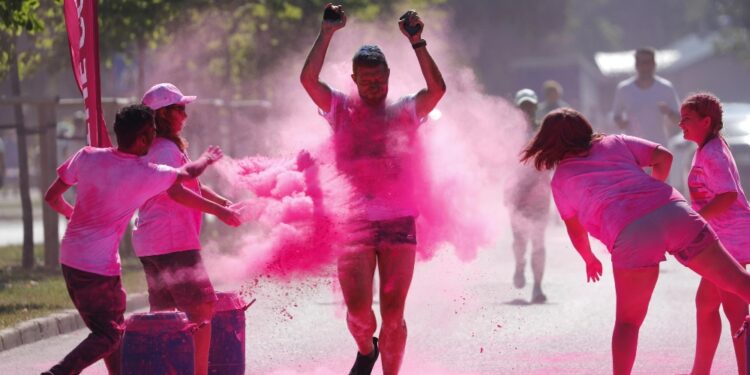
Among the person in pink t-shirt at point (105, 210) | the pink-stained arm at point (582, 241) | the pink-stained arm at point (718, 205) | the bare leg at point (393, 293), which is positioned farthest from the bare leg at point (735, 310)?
the person in pink t-shirt at point (105, 210)

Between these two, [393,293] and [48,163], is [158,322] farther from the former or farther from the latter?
[48,163]

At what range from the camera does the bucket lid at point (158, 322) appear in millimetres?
6680

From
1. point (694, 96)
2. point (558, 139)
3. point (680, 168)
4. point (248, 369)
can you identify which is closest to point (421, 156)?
point (558, 139)

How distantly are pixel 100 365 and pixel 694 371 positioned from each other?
3805 mm

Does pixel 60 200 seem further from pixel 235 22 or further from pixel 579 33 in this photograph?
pixel 579 33

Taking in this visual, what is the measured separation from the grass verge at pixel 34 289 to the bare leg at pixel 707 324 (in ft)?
17.1

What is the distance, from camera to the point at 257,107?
73.5 ft

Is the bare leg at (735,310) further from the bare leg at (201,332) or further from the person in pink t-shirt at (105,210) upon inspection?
the person in pink t-shirt at (105,210)

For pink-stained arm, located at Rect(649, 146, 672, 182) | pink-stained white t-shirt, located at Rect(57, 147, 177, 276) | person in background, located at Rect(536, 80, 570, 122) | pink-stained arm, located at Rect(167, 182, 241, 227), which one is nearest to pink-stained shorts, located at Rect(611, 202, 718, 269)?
pink-stained arm, located at Rect(649, 146, 672, 182)

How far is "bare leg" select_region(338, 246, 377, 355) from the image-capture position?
7.39m

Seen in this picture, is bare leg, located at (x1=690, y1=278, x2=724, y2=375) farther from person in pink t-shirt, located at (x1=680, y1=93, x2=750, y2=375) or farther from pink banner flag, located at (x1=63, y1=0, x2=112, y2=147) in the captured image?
pink banner flag, located at (x1=63, y1=0, x2=112, y2=147)

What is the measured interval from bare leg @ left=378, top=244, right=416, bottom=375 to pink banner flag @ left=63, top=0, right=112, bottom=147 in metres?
3.24

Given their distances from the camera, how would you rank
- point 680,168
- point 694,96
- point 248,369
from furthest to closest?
point 680,168 → point 248,369 → point 694,96

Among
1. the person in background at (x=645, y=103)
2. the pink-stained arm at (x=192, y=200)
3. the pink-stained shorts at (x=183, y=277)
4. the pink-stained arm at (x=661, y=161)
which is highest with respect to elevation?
the person in background at (x=645, y=103)
